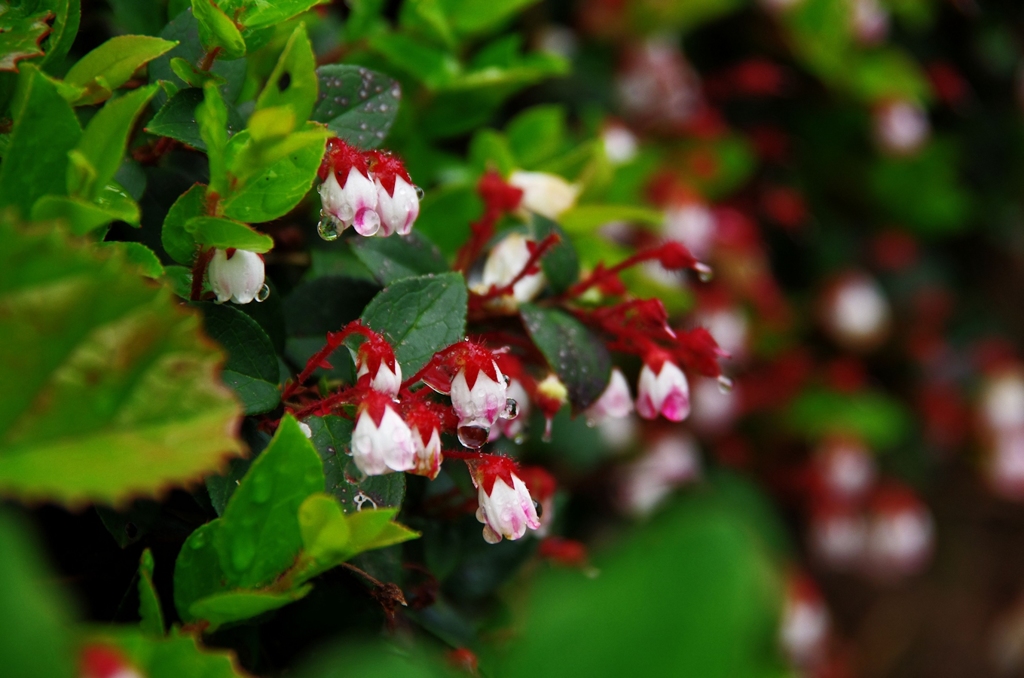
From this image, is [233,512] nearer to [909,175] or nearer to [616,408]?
[616,408]

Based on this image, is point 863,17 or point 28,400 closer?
point 28,400

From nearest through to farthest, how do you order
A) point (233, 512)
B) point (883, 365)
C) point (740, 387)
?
1. point (233, 512)
2. point (740, 387)
3. point (883, 365)

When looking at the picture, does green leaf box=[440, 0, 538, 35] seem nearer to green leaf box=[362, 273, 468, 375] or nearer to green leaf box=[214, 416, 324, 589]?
green leaf box=[362, 273, 468, 375]

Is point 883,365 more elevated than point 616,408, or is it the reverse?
point 616,408

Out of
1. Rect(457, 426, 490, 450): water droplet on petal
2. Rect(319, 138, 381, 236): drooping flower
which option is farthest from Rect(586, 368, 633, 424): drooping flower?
Rect(319, 138, 381, 236): drooping flower

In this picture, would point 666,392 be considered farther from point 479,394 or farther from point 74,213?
point 74,213

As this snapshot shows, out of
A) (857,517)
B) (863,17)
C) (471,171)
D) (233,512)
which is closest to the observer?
(233,512)

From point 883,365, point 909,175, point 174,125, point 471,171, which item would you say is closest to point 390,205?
point 174,125

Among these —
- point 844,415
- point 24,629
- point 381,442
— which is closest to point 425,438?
point 381,442
